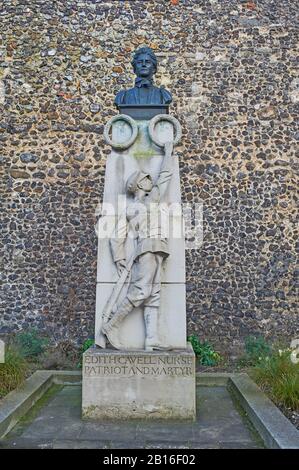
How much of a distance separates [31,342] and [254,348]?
5.20m

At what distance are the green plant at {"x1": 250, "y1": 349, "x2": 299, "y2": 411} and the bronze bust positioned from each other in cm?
382

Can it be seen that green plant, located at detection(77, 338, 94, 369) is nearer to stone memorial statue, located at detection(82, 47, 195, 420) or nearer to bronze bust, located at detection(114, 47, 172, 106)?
stone memorial statue, located at detection(82, 47, 195, 420)

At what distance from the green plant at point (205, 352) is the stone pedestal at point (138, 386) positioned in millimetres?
5820

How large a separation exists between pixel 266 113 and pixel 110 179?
7999 mm

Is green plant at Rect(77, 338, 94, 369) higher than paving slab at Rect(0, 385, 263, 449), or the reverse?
green plant at Rect(77, 338, 94, 369)

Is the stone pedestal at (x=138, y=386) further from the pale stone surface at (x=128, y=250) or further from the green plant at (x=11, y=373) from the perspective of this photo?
the green plant at (x=11, y=373)

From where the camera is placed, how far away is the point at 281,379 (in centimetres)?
665

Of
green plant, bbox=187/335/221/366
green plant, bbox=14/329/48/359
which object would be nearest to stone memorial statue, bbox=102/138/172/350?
green plant, bbox=187/335/221/366

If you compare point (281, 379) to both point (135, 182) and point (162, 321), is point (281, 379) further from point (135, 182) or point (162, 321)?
point (135, 182)

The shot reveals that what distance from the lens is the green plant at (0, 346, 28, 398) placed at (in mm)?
6707

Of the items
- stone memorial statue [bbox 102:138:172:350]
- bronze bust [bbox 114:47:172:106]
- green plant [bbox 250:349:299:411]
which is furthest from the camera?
bronze bust [bbox 114:47:172:106]

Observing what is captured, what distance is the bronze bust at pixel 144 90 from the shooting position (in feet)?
21.9

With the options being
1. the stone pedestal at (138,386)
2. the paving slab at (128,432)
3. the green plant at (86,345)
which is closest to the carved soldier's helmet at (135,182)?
the stone pedestal at (138,386)

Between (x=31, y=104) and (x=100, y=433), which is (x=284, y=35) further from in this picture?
(x=100, y=433)
